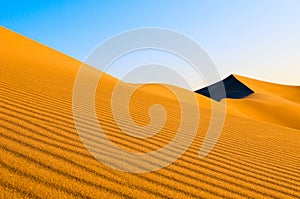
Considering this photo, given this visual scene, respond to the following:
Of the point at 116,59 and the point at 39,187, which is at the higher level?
the point at 116,59

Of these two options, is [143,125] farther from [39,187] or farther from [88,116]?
[39,187]

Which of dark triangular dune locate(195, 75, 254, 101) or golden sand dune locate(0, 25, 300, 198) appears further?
dark triangular dune locate(195, 75, 254, 101)

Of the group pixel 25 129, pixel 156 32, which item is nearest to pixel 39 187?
pixel 25 129

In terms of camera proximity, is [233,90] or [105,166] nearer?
[105,166]

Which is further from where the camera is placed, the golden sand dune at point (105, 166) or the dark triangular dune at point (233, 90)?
the dark triangular dune at point (233, 90)

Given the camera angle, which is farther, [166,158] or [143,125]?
[143,125]

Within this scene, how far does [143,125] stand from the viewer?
18.4 feet

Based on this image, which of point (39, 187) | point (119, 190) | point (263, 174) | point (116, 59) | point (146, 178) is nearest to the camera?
point (39, 187)

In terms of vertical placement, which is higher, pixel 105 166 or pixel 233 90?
pixel 105 166

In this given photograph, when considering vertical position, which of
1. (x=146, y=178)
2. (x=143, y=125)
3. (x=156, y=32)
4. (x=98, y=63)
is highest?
(x=156, y=32)

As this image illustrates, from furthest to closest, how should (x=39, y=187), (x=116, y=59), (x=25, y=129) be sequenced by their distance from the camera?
1. (x=116, y=59)
2. (x=25, y=129)
3. (x=39, y=187)

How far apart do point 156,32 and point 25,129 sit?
2966mm

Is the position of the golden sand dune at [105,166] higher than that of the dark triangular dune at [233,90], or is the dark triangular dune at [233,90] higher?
the golden sand dune at [105,166]

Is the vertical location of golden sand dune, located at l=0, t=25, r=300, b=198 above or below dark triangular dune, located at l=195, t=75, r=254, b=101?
above
